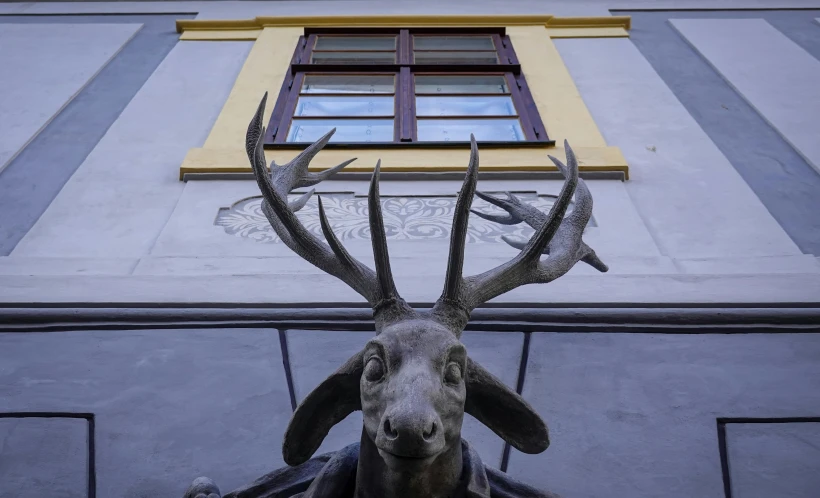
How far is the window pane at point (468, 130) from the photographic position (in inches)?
204

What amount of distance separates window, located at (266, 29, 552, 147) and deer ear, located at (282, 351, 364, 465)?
9.36ft

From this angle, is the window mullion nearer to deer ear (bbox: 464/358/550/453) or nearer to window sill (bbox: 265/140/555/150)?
window sill (bbox: 265/140/555/150)

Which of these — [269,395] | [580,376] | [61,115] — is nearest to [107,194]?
[61,115]

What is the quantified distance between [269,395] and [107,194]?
1.91 metres

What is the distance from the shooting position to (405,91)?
5.81 metres

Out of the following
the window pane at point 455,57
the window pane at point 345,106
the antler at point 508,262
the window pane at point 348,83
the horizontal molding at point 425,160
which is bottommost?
the antler at point 508,262

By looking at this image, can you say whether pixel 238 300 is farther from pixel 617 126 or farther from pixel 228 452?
pixel 617 126

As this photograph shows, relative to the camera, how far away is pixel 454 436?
1.92m

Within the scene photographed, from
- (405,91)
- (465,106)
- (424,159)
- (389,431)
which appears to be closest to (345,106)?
(405,91)

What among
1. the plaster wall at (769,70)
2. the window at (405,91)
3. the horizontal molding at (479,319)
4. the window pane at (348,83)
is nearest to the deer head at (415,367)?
the horizontal molding at (479,319)

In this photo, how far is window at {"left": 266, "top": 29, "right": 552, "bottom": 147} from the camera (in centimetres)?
522

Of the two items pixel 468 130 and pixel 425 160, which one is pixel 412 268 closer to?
pixel 425 160

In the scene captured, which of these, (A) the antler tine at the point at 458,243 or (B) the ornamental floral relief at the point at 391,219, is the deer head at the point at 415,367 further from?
(B) the ornamental floral relief at the point at 391,219

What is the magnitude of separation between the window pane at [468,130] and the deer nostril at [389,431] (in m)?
3.47
